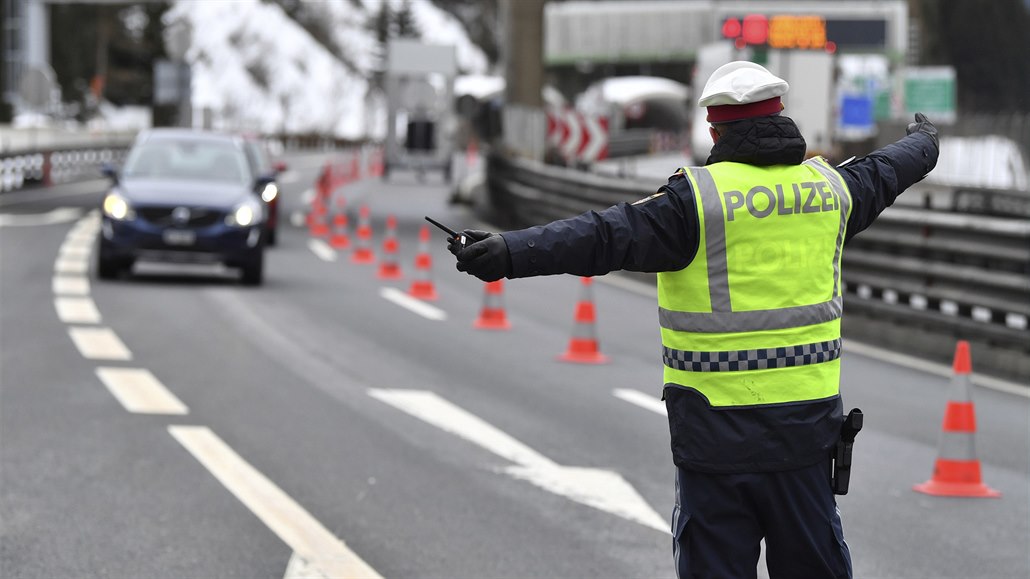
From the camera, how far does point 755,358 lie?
4.30 m

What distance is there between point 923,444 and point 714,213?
19.9 ft

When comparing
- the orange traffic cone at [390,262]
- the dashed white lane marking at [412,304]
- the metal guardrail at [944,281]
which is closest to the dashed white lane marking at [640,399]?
the metal guardrail at [944,281]

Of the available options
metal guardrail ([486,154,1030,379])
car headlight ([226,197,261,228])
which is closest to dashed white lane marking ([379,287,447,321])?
car headlight ([226,197,261,228])

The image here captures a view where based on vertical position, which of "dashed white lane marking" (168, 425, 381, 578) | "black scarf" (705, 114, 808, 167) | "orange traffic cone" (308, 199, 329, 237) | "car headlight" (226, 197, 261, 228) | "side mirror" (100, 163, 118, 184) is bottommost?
"orange traffic cone" (308, 199, 329, 237)

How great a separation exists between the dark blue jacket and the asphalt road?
234 centimetres

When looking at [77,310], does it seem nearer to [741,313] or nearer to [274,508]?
[274,508]

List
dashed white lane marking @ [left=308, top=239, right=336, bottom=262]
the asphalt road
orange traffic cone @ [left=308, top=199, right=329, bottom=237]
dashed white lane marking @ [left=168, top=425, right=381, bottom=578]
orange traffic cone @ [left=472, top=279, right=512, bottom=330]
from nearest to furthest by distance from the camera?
1. dashed white lane marking @ [left=168, top=425, right=381, bottom=578]
2. the asphalt road
3. orange traffic cone @ [left=472, top=279, right=512, bottom=330]
4. dashed white lane marking @ [left=308, top=239, right=336, bottom=262]
5. orange traffic cone @ [left=308, top=199, right=329, bottom=237]

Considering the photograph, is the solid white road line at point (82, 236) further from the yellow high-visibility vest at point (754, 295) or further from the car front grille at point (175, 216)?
Result: the yellow high-visibility vest at point (754, 295)

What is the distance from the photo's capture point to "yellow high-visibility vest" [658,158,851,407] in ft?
14.1

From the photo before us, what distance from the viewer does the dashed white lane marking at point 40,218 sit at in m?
28.2

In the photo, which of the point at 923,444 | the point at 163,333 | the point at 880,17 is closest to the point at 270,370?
the point at 163,333

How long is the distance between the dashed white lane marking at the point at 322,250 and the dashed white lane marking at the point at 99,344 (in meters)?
9.37

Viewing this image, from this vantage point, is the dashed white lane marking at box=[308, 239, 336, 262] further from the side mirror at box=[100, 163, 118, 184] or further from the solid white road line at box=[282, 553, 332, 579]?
the solid white road line at box=[282, 553, 332, 579]

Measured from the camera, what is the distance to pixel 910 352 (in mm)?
14766
